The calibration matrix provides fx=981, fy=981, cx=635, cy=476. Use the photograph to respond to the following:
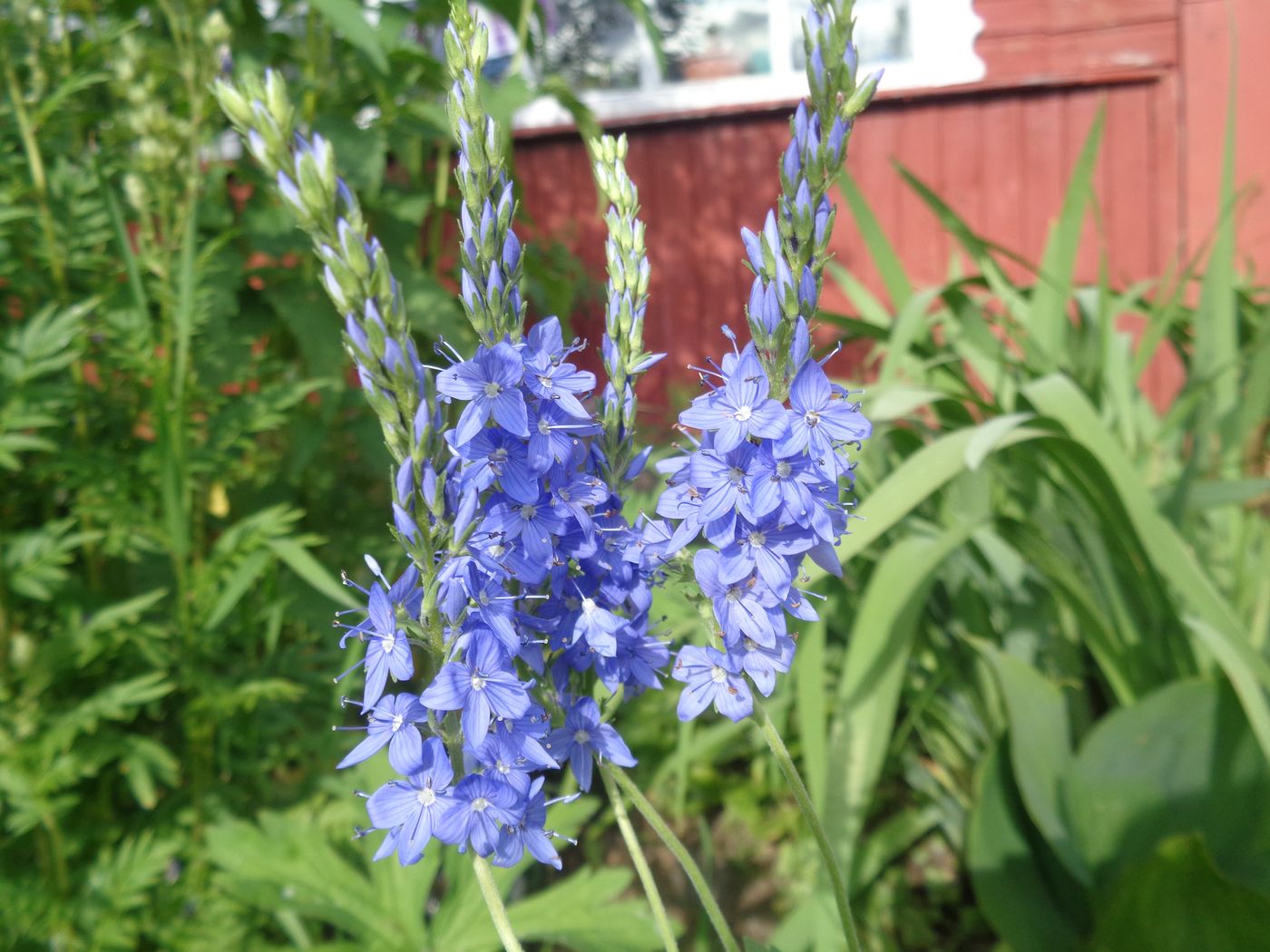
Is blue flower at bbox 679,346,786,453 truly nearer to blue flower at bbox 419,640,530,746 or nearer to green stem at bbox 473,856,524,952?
blue flower at bbox 419,640,530,746

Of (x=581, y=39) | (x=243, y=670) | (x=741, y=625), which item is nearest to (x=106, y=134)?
(x=243, y=670)

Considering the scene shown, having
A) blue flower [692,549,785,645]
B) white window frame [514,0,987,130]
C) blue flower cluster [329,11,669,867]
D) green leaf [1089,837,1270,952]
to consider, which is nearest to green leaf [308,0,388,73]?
blue flower cluster [329,11,669,867]

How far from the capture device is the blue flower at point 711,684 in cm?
75

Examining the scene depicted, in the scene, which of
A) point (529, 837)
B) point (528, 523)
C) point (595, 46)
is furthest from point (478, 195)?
point (595, 46)

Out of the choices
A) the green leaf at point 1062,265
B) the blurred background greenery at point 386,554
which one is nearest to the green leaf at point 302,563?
the blurred background greenery at point 386,554

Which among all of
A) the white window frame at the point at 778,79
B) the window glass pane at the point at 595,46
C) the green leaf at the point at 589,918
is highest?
the window glass pane at the point at 595,46

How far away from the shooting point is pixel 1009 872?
184cm

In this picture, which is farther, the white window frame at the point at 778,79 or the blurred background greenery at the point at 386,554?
the white window frame at the point at 778,79

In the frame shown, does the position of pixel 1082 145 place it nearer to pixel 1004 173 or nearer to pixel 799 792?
pixel 1004 173

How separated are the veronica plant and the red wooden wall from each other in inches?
129

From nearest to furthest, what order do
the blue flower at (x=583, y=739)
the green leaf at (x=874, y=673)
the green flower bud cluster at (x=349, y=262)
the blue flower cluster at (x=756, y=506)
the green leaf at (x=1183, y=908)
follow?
the green flower bud cluster at (x=349, y=262)
the blue flower cluster at (x=756, y=506)
the blue flower at (x=583, y=739)
the green leaf at (x=1183, y=908)
the green leaf at (x=874, y=673)

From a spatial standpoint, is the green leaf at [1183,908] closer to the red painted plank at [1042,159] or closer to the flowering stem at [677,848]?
the flowering stem at [677,848]

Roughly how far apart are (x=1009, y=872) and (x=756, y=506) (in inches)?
58.8

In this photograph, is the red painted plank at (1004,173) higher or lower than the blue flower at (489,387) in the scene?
lower
